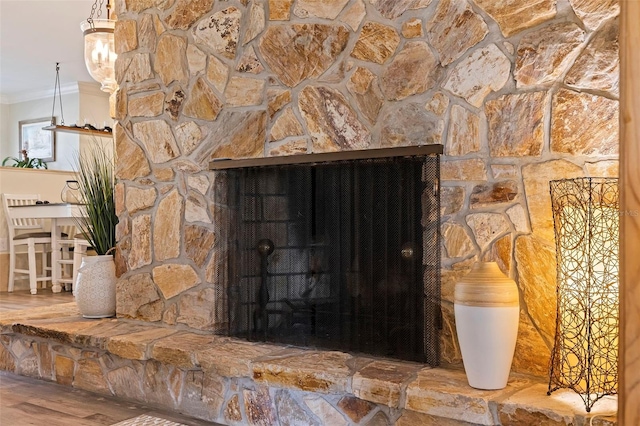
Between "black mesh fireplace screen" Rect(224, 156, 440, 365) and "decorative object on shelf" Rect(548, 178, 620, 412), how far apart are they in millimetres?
505

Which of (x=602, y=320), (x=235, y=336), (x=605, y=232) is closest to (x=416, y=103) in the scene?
(x=605, y=232)

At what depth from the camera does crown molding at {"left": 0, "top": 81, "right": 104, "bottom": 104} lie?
8.74m

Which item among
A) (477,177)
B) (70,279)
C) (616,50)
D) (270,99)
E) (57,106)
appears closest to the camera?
(616,50)

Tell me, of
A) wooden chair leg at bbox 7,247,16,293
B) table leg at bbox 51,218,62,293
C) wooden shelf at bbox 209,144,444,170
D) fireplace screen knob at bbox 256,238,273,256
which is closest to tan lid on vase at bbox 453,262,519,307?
wooden shelf at bbox 209,144,444,170

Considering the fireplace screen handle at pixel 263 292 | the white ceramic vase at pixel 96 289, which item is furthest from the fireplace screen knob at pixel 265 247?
the white ceramic vase at pixel 96 289

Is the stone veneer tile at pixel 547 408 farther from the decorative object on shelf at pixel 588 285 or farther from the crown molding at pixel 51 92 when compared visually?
the crown molding at pixel 51 92

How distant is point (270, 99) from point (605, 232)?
59.8 inches

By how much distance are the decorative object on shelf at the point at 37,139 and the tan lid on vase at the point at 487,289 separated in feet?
26.2

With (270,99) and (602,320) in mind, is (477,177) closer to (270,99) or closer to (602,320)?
(602,320)

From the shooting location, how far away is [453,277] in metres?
2.46

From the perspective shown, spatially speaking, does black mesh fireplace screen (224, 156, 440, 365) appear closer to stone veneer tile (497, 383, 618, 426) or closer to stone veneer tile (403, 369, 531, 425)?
stone veneer tile (403, 369, 531, 425)

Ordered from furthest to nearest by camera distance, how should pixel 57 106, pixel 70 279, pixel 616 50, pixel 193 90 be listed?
pixel 57 106, pixel 70 279, pixel 193 90, pixel 616 50

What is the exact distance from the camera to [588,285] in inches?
78.9

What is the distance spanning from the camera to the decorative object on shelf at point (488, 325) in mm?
2135
